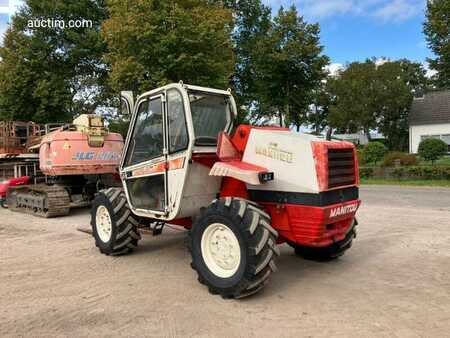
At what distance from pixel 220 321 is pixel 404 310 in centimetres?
186

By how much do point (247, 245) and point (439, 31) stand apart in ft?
56.2

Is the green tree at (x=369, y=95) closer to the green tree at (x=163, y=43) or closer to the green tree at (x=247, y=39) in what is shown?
the green tree at (x=247, y=39)

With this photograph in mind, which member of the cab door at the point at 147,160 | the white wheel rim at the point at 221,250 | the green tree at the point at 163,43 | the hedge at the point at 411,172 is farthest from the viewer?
the hedge at the point at 411,172

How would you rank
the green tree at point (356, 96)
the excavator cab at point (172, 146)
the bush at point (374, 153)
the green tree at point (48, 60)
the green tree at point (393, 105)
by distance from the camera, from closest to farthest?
the excavator cab at point (172, 146) < the bush at point (374, 153) < the green tree at point (48, 60) < the green tree at point (356, 96) < the green tree at point (393, 105)

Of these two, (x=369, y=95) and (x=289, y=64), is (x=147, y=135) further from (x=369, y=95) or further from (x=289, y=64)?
(x=369, y=95)

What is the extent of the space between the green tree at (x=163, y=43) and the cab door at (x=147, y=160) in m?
12.4

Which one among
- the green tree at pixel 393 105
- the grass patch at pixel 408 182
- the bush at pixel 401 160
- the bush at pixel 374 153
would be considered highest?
the green tree at pixel 393 105

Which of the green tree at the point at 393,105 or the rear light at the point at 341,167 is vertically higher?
the green tree at the point at 393,105

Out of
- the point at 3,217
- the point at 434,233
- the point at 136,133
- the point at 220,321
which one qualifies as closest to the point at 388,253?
the point at 434,233

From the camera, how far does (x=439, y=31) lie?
17.7m

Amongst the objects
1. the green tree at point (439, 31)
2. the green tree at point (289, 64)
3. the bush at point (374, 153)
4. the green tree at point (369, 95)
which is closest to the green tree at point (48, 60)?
the green tree at point (289, 64)

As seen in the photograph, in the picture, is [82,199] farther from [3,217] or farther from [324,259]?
[324,259]

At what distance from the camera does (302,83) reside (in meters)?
29.4

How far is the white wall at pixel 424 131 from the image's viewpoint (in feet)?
123
